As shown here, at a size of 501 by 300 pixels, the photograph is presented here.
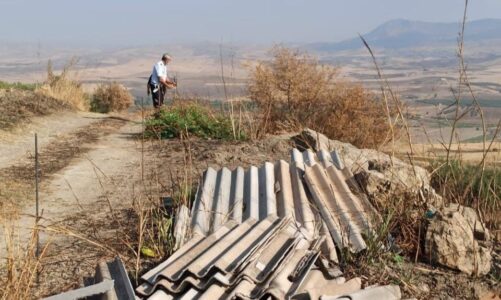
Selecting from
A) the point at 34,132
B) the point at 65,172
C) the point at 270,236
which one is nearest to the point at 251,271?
the point at 270,236

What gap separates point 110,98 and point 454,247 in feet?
56.0

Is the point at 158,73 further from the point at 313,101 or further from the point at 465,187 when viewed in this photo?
the point at 465,187

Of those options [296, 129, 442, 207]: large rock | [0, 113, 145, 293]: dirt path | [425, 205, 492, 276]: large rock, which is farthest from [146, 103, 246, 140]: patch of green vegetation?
[425, 205, 492, 276]: large rock

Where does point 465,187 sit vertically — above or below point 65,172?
above

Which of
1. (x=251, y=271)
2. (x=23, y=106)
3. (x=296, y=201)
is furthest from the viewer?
(x=23, y=106)

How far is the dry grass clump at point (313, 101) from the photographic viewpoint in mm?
12336

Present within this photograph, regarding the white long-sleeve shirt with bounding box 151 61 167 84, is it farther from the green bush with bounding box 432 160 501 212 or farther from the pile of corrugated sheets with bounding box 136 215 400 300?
the pile of corrugated sheets with bounding box 136 215 400 300

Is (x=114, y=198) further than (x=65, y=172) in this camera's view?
No

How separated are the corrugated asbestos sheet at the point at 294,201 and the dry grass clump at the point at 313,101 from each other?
4864mm

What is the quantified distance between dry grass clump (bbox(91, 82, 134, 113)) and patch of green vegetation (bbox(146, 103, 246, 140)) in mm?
8745

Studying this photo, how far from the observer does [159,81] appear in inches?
592

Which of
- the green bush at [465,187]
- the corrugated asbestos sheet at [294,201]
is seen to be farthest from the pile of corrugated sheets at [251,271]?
the green bush at [465,187]

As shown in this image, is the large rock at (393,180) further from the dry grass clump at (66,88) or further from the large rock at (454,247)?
the dry grass clump at (66,88)

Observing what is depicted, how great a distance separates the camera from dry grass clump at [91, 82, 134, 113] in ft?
68.5
